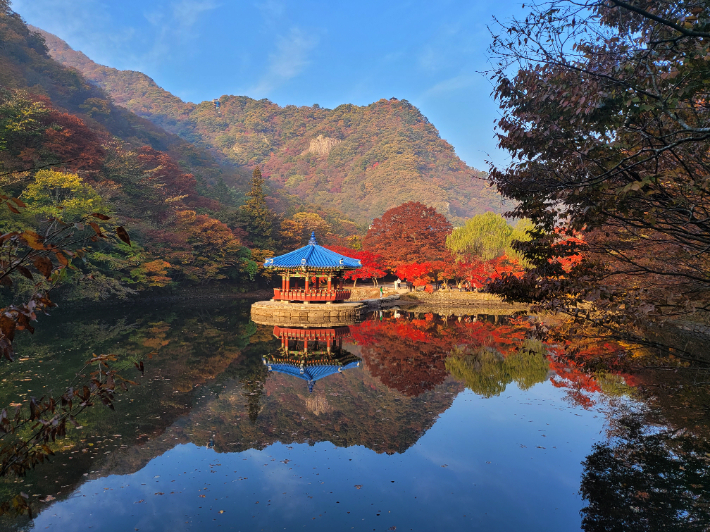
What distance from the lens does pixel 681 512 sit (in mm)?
4785

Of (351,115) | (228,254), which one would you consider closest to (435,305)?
(228,254)

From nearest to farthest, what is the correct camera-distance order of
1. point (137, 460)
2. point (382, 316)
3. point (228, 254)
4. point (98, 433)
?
point (137, 460), point (98, 433), point (382, 316), point (228, 254)

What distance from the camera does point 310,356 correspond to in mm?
13688

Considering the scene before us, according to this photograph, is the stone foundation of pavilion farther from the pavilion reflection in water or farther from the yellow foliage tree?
the yellow foliage tree

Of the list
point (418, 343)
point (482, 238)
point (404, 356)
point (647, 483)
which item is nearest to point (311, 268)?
point (418, 343)

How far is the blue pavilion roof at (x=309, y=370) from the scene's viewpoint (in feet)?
36.9

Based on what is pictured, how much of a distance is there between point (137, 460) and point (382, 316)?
1826 centimetres

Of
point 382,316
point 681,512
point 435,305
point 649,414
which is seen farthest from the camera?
point 435,305

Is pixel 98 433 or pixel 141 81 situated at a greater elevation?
pixel 141 81

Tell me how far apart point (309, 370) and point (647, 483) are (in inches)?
313

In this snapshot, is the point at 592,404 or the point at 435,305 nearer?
the point at 592,404

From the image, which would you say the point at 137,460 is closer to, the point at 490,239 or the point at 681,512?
the point at 681,512

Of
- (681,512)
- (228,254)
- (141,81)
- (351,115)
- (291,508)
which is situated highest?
(141,81)

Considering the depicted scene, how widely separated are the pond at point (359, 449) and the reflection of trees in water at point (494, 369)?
0.26ft
